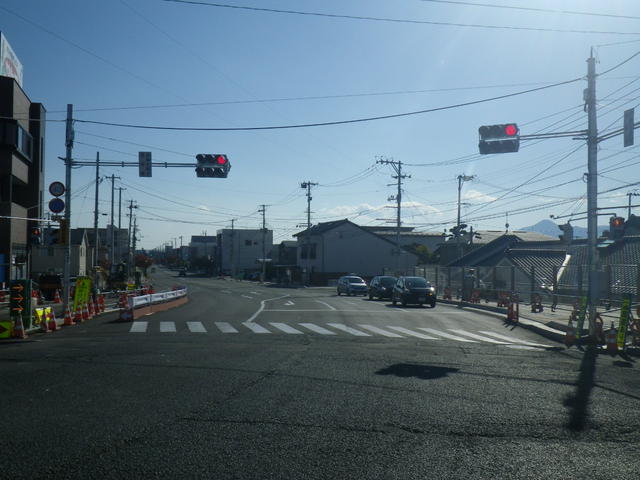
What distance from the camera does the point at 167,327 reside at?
2155 cm

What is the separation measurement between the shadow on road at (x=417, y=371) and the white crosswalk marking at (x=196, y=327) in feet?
30.6

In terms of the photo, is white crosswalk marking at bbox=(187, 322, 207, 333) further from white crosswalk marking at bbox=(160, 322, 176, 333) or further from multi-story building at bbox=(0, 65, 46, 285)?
multi-story building at bbox=(0, 65, 46, 285)

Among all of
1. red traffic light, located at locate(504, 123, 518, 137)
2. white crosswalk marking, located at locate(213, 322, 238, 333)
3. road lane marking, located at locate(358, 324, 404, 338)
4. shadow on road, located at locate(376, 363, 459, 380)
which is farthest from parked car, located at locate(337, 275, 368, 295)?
shadow on road, located at locate(376, 363, 459, 380)

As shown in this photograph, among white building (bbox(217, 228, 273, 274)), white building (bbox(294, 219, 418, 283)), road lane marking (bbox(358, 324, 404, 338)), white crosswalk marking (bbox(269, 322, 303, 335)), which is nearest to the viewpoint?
road lane marking (bbox(358, 324, 404, 338))

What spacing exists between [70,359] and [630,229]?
4924 centimetres

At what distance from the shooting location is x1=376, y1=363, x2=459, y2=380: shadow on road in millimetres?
11367

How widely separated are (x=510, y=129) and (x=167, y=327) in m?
13.2

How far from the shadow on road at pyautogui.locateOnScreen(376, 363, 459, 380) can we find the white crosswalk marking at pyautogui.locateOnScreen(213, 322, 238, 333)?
8781 millimetres

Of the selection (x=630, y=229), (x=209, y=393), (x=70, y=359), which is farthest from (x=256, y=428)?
(x=630, y=229)

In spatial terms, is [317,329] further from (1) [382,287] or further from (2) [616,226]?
(1) [382,287]

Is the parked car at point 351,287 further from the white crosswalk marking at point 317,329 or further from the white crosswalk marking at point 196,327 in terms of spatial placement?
the white crosswalk marking at point 196,327

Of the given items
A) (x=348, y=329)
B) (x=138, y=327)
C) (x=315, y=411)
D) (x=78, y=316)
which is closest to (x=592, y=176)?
(x=348, y=329)

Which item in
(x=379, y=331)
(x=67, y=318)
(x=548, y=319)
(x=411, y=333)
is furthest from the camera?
(x=548, y=319)

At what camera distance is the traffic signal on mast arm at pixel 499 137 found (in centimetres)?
1922
